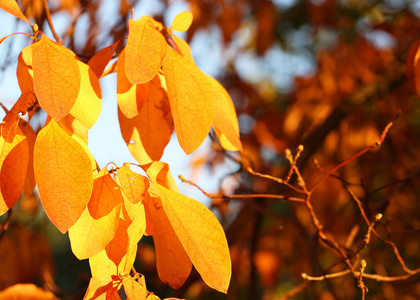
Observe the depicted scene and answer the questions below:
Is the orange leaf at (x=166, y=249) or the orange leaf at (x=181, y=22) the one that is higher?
the orange leaf at (x=181, y=22)

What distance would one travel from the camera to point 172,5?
1.95 m

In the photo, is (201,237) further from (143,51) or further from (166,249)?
(143,51)

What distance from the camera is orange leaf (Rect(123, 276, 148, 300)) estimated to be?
476mm

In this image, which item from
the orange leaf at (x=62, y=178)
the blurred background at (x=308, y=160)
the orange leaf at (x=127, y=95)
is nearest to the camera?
the orange leaf at (x=62, y=178)

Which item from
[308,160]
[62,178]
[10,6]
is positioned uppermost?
[10,6]

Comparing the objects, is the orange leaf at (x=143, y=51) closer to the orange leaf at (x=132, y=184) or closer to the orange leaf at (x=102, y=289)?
the orange leaf at (x=132, y=184)

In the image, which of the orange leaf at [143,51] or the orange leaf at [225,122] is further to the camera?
the orange leaf at [225,122]

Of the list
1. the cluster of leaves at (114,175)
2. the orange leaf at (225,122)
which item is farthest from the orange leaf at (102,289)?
the orange leaf at (225,122)

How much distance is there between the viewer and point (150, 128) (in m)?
0.63

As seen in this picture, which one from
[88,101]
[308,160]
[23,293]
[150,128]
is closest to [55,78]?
[88,101]

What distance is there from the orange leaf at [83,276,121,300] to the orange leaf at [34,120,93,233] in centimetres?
9

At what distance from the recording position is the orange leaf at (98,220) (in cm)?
49

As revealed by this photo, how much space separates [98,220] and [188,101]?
170 millimetres

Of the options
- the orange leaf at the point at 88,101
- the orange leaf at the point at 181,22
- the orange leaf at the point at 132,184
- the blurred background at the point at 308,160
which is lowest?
the blurred background at the point at 308,160
